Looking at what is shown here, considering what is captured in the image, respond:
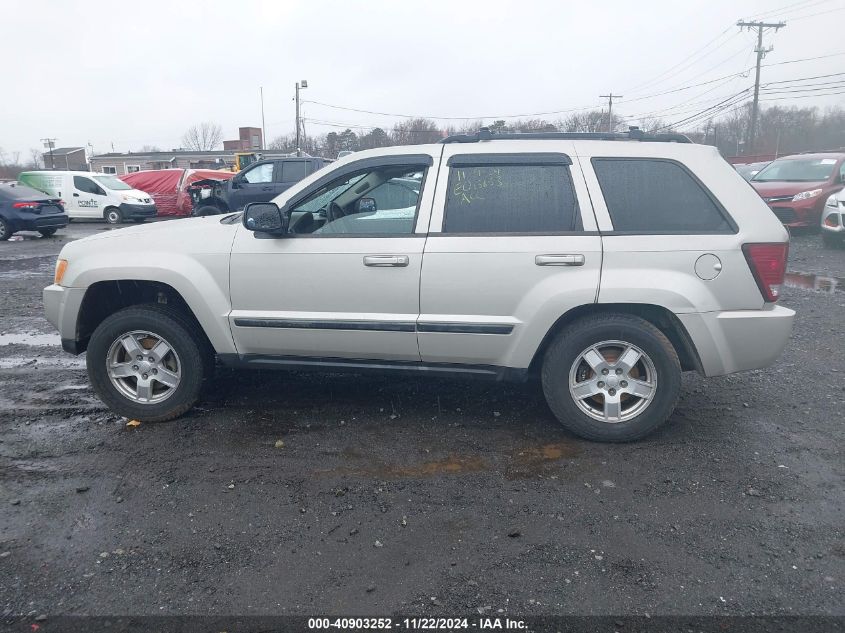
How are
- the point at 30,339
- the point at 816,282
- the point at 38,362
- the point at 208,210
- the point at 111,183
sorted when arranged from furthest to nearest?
the point at 111,183
the point at 208,210
the point at 816,282
the point at 30,339
the point at 38,362

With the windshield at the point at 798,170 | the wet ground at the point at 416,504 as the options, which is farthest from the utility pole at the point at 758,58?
the wet ground at the point at 416,504

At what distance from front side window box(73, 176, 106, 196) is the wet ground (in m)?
18.2

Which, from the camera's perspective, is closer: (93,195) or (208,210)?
(208,210)

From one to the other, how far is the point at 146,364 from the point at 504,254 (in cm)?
264

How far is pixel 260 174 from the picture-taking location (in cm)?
1694

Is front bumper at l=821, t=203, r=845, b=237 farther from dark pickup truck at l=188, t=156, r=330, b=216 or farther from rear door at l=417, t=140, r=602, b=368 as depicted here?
dark pickup truck at l=188, t=156, r=330, b=216

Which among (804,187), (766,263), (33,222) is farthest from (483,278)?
(33,222)

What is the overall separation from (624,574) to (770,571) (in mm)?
656

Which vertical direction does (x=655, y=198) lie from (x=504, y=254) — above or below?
above

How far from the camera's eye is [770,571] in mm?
2807

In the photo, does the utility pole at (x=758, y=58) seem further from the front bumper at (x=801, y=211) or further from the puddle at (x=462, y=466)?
the puddle at (x=462, y=466)

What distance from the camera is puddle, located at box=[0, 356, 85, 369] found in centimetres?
578

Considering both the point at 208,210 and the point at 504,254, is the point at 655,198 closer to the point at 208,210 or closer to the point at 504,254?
the point at 504,254

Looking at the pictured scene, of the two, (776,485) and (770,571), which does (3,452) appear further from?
(776,485)
